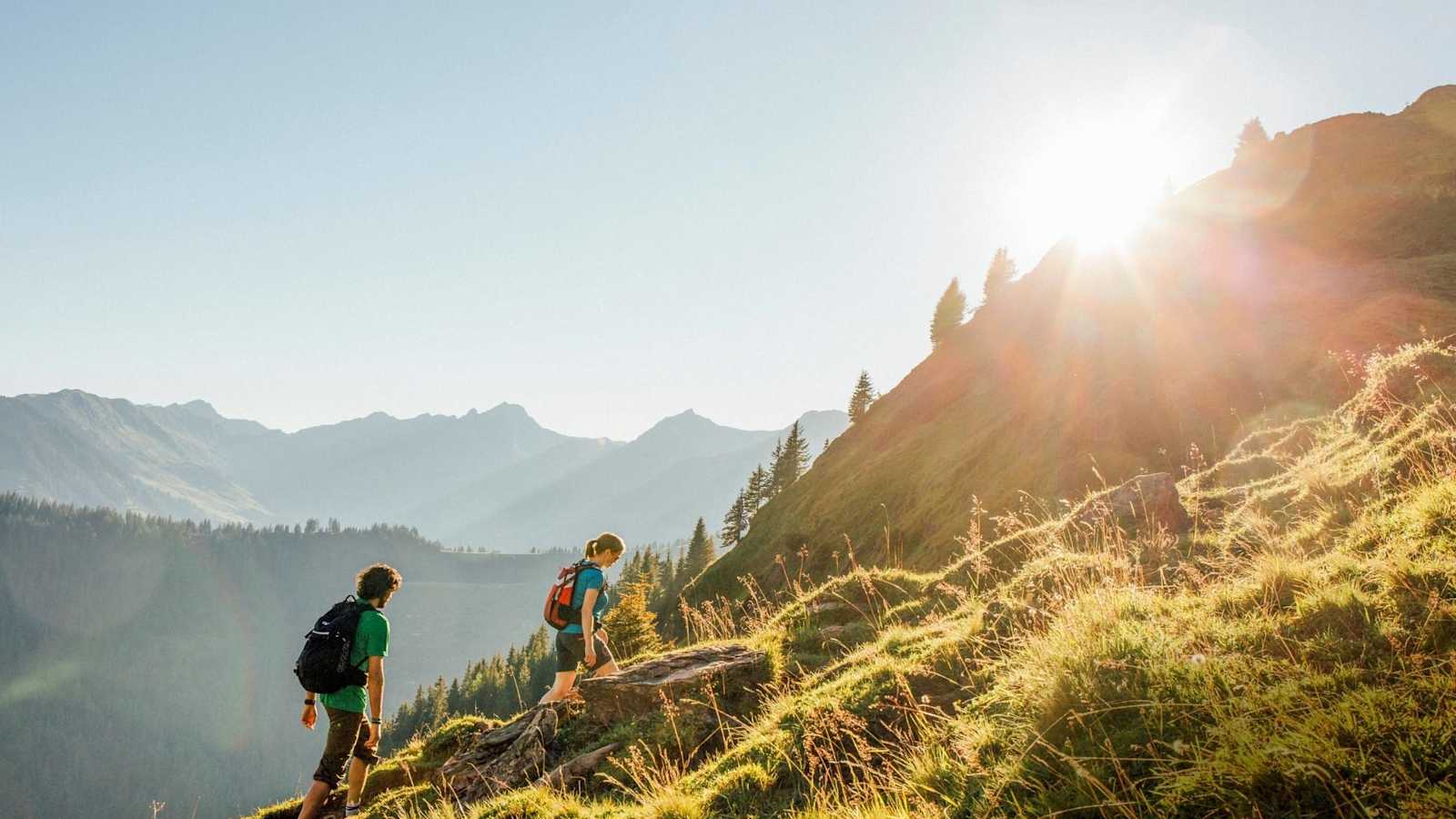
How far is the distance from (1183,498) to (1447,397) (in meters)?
5.24

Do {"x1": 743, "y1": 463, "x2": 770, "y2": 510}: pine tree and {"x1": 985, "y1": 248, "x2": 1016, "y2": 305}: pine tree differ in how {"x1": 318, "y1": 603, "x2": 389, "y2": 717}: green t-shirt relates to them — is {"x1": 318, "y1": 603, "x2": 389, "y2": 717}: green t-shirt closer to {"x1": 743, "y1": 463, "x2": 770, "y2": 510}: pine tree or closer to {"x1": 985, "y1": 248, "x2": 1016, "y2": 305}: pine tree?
{"x1": 743, "y1": 463, "x2": 770, "y2": 510}: pine tree

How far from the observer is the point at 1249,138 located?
78125mm

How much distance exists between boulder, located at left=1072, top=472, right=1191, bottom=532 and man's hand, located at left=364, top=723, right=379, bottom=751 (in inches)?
489

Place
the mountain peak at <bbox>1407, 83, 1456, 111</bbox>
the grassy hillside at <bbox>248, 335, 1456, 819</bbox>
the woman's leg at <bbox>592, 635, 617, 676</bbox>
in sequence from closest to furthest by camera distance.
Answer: the grassy hillside at <bbox>248, 335, 1456, 819</bbox> → the woman's leg at <bbox>592, 635, 617, 676</bbox> → the mountain peak at <bbox>1407, 83, 1456, 111</bbox>

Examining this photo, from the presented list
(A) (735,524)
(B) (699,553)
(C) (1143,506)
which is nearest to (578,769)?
(C) (1143,506)

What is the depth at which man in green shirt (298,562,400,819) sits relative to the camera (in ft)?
28.3

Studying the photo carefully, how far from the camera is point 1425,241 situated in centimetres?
4175

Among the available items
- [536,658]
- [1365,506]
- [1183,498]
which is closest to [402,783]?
[1365,506]

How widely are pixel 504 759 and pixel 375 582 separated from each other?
321 cm

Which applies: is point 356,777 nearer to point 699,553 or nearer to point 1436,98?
point 699,553

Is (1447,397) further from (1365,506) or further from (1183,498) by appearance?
(1365,506)

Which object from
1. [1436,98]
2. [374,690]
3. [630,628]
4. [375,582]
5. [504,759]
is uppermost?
[1436,98]

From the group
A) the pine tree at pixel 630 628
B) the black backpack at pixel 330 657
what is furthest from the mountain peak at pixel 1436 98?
the black backpack at pixel 330 657

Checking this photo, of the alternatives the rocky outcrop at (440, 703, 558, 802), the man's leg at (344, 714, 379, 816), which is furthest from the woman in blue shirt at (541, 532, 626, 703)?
the man's leg at (344, 714, 379, 816)
